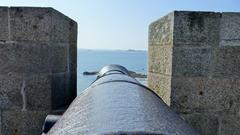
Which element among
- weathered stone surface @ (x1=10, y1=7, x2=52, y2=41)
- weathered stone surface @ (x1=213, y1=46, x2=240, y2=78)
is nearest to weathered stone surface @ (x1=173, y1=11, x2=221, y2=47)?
weathered stone surface @ (x1=213, y1=46, x2=240, y2=78)

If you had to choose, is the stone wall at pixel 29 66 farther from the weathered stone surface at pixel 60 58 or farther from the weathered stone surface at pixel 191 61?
the weathered stone surface at pixel 191 61

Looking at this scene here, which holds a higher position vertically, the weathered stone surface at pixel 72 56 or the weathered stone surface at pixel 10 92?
the weathered stone surface at pixel 72 56

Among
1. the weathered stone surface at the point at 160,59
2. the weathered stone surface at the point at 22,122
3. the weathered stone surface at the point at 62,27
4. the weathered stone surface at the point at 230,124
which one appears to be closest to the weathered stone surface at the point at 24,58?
the weathered stone surface at the point at 62,27

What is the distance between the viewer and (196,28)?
3002mm

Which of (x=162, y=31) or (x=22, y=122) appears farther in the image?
(x=162, y=31)

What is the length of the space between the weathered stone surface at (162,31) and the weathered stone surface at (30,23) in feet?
3.57

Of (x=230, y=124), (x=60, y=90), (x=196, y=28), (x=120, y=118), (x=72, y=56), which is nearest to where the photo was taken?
Answer: (x=120, y=118)

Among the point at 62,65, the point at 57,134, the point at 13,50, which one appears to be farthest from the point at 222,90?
the point at 57,134

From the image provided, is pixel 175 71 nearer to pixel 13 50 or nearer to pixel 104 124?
pixel 13 50

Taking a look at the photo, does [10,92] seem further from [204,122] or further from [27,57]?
[204,122]

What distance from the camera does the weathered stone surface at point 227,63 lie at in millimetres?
3020

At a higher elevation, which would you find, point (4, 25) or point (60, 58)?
point (4, 25)

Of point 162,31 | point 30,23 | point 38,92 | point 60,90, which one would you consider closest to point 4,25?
point 30,23

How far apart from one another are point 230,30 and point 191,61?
46cm
